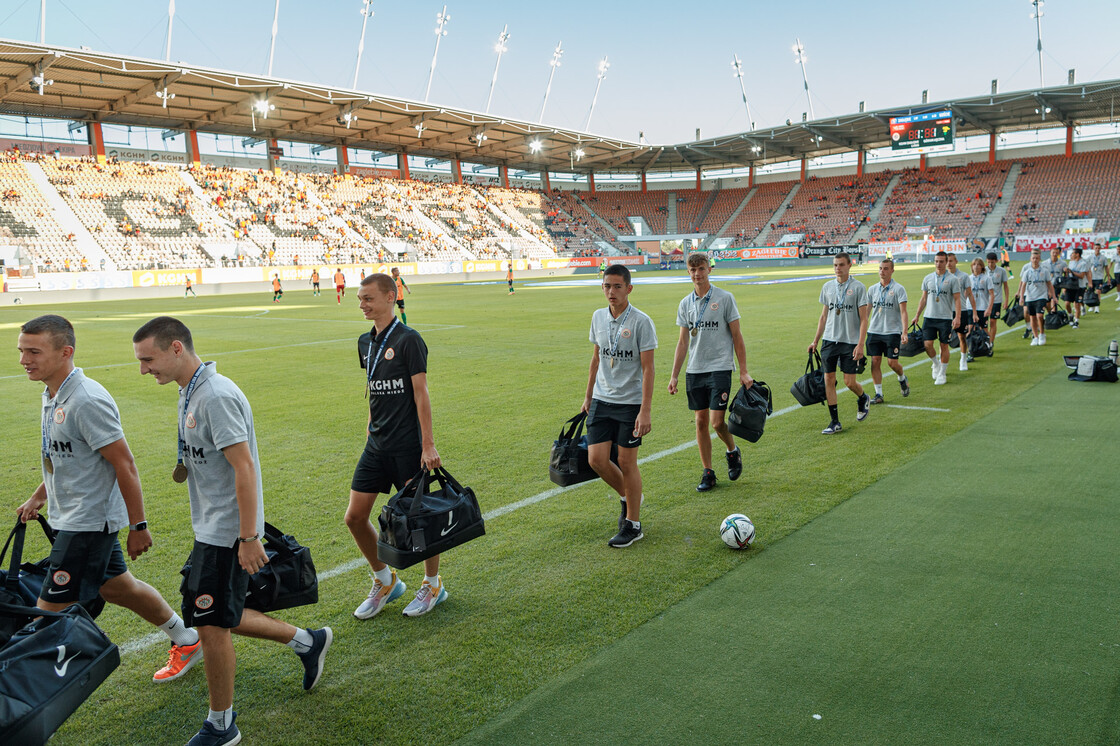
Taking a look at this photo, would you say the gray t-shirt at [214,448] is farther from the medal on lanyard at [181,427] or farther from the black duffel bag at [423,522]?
the black duffel bag at [423,522]

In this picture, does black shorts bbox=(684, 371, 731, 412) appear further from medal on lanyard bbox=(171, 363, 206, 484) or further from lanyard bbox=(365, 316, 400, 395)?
medal on lanyard bbox=(171, 363, 206, 484)

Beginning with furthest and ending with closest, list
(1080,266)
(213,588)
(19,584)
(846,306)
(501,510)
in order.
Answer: (1080,266), (846,306), (501,510), (19,584), (213,588)

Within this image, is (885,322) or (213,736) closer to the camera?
(213,736)

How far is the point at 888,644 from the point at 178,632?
3883mm

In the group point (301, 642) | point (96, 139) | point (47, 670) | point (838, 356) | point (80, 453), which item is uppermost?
point (96, 139)

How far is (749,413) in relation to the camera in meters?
6.73

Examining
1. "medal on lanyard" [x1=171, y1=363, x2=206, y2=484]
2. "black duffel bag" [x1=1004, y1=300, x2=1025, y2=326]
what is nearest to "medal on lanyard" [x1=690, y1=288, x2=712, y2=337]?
"medal on lanyard" [x1=171, y1=363, x2=206, y2=484]

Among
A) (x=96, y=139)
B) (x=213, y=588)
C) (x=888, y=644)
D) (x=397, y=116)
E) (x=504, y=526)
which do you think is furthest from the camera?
(x=397, y=116)

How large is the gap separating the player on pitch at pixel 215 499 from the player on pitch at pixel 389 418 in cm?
109

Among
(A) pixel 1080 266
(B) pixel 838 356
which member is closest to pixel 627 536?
(B) pixel 838 356

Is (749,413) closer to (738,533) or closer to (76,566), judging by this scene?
(738,533)

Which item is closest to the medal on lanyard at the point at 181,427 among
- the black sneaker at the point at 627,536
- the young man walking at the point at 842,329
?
the black sneaker at the point at 627,536

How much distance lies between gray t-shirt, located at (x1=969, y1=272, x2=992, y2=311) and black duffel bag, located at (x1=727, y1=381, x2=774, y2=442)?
9.12 metres

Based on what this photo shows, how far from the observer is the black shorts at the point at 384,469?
14.6 ft
